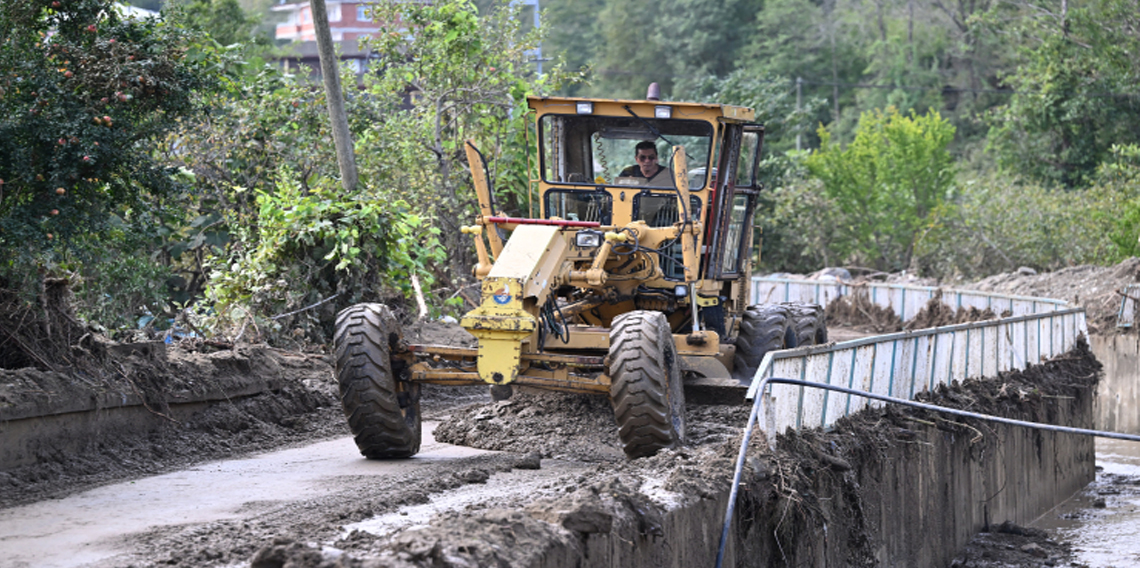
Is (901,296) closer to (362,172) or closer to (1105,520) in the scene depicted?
(1105,520)

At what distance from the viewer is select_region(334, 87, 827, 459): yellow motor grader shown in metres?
8.76

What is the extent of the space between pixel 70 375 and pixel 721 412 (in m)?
5.20

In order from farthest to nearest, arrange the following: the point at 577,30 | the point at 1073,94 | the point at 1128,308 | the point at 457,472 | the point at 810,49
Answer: the point at 577,30 < the point at 810,49 < the point at 1073,94 < the point at 1128,308 < the point at 457,472

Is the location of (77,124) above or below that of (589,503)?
above

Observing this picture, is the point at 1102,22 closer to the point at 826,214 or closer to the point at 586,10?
the point at 826,214

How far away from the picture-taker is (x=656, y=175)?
11.1 meters

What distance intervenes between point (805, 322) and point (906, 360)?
1.63m

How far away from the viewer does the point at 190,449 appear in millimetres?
9961

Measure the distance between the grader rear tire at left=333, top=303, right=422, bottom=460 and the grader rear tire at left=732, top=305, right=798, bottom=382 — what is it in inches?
151

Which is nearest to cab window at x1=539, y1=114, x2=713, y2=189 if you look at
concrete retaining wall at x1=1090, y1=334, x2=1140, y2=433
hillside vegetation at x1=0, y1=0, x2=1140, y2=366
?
hillside vegetation at x1=0, y1=0, x2=1140, y2=366

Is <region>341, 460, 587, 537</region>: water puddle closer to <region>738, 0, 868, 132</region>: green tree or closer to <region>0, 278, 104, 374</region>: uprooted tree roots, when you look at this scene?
<region>0, 278, 104, 374</region>: uprooted tree roots

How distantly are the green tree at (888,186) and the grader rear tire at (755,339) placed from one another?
24.7 metres

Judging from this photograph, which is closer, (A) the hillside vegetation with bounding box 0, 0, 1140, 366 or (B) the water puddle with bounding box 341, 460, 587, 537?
(B) the water puddle with bounding box 341, 460, 587, 537

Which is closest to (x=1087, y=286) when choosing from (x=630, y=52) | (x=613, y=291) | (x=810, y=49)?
(x=613, y=291)
